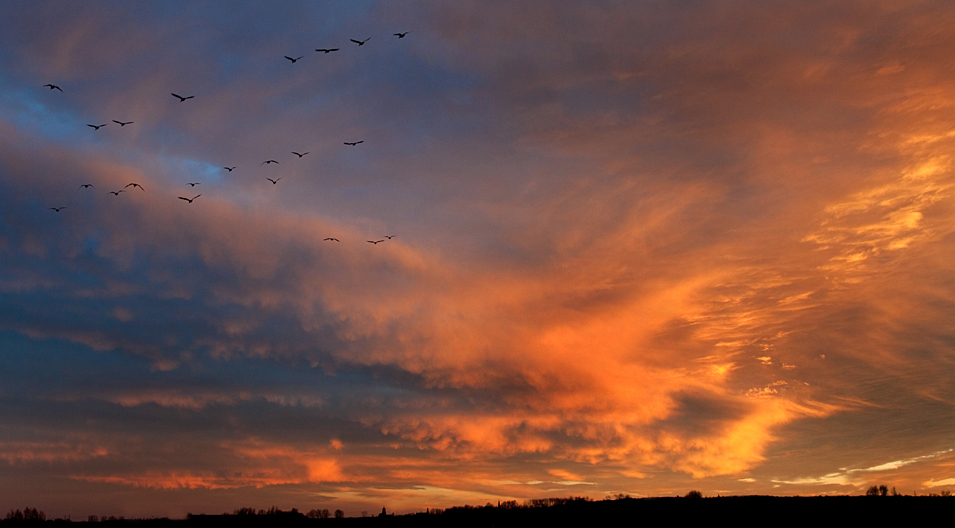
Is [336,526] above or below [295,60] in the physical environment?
below

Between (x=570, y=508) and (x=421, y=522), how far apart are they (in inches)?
1024

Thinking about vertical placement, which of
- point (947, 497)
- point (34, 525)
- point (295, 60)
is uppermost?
point (295, 60)

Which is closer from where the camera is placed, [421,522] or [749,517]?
[749,517]

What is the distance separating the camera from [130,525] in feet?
497

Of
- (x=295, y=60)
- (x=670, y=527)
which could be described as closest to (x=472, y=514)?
(x=670, y=527)

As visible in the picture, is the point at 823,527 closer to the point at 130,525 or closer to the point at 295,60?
the point at 295,60

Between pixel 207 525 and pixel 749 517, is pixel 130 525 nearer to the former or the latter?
pixel 207 525

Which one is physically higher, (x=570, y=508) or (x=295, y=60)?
(x=295, y=60)

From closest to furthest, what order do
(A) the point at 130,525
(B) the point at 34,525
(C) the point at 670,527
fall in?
(C) the point at 670,527 < (A) the point at 130,525 < (B) the point at 34,525

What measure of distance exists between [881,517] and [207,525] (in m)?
105

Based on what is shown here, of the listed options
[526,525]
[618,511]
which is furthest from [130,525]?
[618,511]

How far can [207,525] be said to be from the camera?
5015 inches

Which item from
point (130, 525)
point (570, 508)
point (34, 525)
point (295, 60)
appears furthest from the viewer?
point (34, 525)

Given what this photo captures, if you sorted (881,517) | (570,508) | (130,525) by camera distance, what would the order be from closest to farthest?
(881,517) < (570,508) < (130,525)
